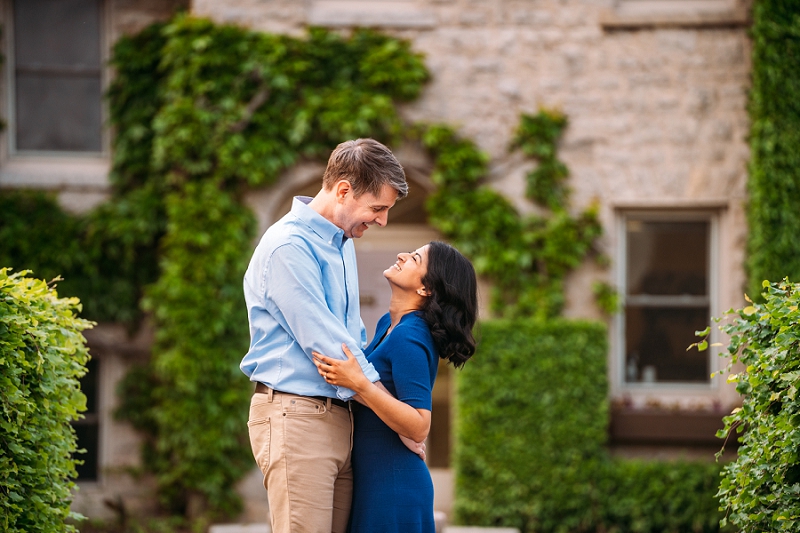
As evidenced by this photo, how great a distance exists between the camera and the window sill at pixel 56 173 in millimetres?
7188

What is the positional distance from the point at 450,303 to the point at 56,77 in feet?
18.9

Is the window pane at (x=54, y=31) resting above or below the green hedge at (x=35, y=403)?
above

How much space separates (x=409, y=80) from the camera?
679cm

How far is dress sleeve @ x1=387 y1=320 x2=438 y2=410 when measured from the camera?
277 cm

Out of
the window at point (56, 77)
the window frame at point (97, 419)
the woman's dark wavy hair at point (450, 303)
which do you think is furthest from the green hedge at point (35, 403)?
the window at point (56, 77)

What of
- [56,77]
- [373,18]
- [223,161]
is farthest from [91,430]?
[373,18]

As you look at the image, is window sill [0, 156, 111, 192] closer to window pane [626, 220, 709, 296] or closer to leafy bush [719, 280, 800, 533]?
window pane [626, 220, 709, 296]

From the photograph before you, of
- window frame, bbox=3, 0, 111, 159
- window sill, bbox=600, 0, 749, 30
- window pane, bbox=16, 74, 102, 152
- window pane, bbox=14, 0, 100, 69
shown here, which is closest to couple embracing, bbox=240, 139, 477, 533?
window sill, bbox=600, 0, 749, 30

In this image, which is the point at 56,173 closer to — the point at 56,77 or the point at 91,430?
the point at 56,77

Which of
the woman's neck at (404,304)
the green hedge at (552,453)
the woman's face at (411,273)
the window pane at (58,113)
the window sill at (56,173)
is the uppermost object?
the window pane at (58,113)

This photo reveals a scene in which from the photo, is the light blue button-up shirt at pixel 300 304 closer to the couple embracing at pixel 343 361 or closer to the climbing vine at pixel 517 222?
the couple embracing at pixel 343 361

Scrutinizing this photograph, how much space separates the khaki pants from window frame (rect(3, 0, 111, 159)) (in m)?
5.26

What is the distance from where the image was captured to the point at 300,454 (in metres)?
2.71

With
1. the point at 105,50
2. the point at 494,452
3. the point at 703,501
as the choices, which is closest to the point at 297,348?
the point at 494,452
